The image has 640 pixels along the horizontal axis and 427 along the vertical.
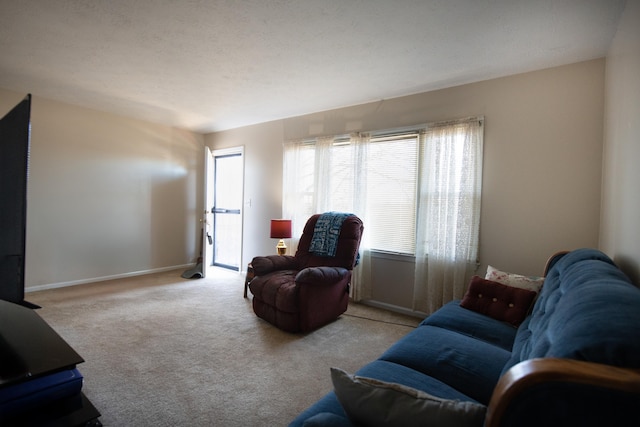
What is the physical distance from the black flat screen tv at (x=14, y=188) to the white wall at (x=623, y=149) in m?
3.20

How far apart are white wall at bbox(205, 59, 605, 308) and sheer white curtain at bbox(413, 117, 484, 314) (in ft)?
0.40

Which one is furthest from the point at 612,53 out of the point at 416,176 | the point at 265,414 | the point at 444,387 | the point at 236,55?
the point at 265,414

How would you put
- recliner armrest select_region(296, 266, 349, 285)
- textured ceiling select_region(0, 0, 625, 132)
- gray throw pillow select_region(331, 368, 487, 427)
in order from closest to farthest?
gray throw pillow select_region(331, 368, 487, 427) → textured ceiling select_region(0, 0, 625, 132) → recliner armrest select_region(296, 266, 349, 285)

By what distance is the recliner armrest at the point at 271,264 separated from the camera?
3.34 m

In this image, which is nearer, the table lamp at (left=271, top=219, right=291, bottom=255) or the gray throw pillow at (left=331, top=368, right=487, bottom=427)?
the gray throw pillow at (left=331, top=368, right=487, bottom=427)

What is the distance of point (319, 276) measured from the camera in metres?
2.85

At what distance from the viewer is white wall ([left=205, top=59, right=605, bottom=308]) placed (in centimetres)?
252

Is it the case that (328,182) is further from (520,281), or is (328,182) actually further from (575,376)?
(575,376)

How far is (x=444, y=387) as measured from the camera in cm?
134

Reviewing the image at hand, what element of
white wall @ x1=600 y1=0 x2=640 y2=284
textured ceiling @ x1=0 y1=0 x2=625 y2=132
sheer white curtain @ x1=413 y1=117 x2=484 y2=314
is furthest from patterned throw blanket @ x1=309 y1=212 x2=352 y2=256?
white wall @ x1=600 y1=0 x2=640 y2=284

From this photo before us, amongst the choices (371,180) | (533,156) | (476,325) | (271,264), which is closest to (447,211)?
(533,156)

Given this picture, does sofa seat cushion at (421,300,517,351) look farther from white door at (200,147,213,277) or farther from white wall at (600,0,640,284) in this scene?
white door at (200,147,213,277)

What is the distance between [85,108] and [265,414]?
468cm

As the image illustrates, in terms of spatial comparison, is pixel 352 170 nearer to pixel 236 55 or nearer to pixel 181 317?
pixel 236 55
